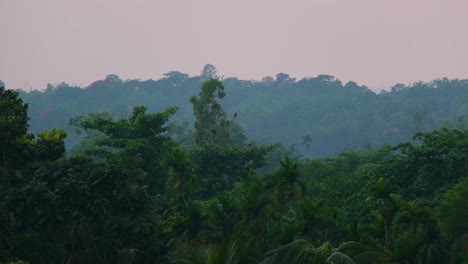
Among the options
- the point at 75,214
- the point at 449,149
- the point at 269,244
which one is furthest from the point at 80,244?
the point at 449,149

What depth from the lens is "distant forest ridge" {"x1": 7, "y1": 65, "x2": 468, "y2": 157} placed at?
420ft

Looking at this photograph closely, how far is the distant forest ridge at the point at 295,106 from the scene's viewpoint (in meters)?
128

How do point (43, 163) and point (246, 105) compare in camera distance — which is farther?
point (246, 105)

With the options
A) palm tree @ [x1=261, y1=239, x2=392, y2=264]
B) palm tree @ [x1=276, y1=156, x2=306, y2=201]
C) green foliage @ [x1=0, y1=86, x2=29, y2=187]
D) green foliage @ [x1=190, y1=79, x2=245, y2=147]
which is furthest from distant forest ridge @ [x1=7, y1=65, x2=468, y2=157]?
palm tree @ [x1=261, y1=239, x2=392, y2=264]

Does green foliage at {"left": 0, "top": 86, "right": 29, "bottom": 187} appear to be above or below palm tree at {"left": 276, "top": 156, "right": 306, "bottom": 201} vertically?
above

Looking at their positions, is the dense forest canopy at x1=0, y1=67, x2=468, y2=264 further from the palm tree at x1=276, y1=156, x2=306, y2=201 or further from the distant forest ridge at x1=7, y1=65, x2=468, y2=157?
the distant forest ridge at x1=7, y1=65, x2=468, y2=157

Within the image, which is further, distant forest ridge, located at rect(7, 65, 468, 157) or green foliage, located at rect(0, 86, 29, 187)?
distant forest ridge, located at rect(7, 65, 468, 157)

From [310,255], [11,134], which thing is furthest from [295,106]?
[310,255]

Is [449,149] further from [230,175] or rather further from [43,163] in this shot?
[43,163]

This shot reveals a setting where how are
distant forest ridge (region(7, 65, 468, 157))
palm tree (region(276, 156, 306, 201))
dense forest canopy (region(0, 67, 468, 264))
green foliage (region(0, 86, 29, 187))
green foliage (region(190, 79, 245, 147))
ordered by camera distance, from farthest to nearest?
distant forest ridge (region(7, 65, 468, 157)) < green foliage (region(190, 79, 245, 147)) < palm tree (region(276, 156, 306, 201)) < green foliage (region(0, 86, 29, 187)) < dense forest canopy (region(0, 67, 468, 264))

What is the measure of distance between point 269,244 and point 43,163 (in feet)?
26.6

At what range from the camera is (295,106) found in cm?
15262

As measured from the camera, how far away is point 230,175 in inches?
1523

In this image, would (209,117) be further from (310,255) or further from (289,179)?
(310,255)
